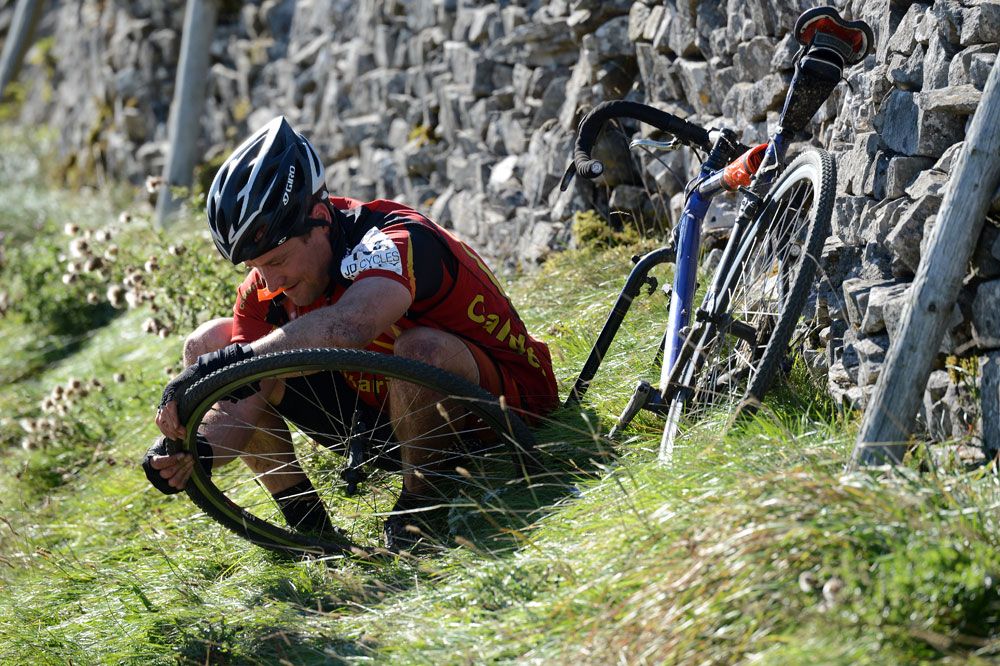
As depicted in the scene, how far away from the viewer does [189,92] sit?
396 inches

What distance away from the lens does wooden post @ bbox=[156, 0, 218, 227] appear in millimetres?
9883

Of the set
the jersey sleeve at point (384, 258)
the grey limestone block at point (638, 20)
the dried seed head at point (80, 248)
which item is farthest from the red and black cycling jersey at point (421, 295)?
the dried seed head at point (80, 248)

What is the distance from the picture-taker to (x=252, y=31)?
9906 mm

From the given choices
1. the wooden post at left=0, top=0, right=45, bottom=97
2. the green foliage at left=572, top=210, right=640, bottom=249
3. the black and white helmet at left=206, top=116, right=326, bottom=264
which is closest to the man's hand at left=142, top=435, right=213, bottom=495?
the black and white helmet at left=206, top=116, right=326, bottom=264

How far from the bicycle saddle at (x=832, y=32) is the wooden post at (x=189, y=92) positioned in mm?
7566

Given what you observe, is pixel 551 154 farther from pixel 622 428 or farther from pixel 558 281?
pixel 622 428

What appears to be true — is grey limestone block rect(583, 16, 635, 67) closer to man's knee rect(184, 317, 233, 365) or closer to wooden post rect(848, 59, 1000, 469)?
man's knee rect(184, 317, 233, 365)

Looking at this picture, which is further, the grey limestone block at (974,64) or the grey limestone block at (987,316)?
the grey limestone block at (974,64)

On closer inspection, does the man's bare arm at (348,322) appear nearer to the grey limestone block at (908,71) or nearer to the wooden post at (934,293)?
the wooden post at (934,293)

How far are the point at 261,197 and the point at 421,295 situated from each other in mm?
573

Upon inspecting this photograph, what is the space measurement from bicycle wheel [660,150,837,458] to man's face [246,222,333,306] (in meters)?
1.18

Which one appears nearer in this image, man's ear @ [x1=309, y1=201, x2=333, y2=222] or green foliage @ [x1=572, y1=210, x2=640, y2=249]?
man's ear @ [x1=309, y1=201, x2=333, y2=222]

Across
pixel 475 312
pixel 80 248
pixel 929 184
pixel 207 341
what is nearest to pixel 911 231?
pixel 929 184

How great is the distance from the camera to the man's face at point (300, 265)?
11.4ft
